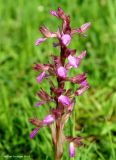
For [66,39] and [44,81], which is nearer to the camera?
[66,39]

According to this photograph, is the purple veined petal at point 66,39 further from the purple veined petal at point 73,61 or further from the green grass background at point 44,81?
the green grass background at point 44,81

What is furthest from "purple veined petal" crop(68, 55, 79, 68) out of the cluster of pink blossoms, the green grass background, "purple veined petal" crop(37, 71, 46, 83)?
the green grass background

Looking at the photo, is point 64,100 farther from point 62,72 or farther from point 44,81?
point 44,81

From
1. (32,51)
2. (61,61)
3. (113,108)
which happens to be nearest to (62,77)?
(61,61)

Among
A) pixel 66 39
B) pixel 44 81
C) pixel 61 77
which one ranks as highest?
pixel 44 81

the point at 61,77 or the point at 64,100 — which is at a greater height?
the point at 61,77

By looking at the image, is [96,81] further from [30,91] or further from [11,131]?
[11,131]

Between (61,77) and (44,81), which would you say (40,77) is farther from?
(44,81)

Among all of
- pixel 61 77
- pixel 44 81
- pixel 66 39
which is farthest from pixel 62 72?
pixel 44 81
